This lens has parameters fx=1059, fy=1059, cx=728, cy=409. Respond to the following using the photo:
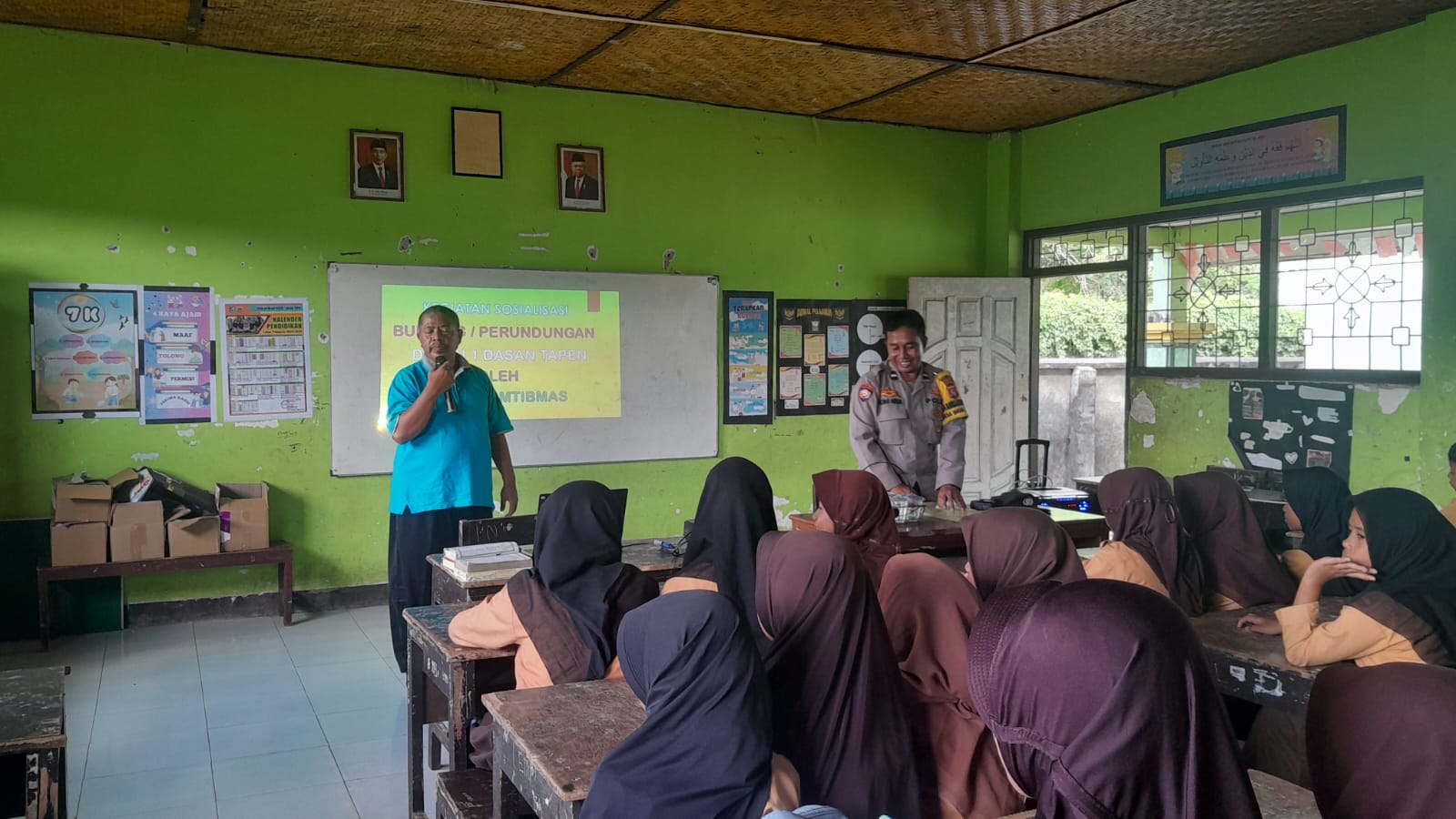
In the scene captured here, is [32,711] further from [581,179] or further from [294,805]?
[581,179]

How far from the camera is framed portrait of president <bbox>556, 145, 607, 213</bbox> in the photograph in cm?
609

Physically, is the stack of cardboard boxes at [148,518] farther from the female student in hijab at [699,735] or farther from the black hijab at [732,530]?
the female student in hijab at [699,735]

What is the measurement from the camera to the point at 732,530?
9.94ft

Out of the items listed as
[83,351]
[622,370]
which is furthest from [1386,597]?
[83,351]

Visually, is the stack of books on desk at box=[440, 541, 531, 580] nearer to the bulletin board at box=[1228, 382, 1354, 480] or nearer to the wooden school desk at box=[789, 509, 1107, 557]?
the wooden school desk at box=[789, 509, 1107, 557]

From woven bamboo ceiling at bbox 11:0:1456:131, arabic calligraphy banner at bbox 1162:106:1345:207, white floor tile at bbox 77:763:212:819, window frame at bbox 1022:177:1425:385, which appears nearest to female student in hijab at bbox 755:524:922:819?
white floor tile at bbox 77:763:212:819

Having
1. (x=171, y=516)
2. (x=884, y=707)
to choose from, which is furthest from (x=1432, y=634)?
(x=171, y=516)

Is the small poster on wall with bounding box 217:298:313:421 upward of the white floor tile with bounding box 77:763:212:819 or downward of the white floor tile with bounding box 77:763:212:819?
upward

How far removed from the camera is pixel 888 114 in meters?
6.92

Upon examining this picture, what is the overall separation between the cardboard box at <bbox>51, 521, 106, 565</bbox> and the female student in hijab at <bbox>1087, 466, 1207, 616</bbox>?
430cm

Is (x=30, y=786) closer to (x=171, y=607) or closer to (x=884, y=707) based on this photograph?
(x=884, y=707)

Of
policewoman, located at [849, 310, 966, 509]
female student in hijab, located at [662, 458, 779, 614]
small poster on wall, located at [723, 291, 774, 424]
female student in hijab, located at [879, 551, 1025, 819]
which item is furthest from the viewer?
small poster on wall, located at [723, 291, 774, 424]

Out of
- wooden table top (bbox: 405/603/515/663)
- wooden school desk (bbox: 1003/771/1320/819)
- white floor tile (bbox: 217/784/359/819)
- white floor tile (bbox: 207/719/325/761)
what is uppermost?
wooden table top (bbox: 405/603/515/663)

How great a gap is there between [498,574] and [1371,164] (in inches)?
181
